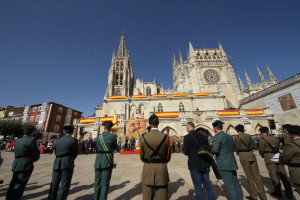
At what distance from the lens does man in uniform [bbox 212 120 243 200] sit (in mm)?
3146

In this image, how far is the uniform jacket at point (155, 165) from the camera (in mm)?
2387

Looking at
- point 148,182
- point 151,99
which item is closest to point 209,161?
point 148,182

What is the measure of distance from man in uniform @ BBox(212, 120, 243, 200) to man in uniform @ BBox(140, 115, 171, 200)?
1651 mm

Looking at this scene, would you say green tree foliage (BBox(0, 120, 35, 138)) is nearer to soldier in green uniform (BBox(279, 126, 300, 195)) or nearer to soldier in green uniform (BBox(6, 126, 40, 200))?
soldier in green uniform (BBox(6, 126, 40, 200))

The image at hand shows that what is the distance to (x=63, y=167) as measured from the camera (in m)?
3.27

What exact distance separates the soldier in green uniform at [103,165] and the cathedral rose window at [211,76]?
139 ft

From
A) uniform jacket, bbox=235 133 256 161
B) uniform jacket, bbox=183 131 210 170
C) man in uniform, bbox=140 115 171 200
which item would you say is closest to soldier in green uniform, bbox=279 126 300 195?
uniform jacket, bbox=235 133 256 161

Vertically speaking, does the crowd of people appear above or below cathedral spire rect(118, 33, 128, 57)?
below

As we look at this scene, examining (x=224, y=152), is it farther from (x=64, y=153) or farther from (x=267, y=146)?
(x=64, y=153)

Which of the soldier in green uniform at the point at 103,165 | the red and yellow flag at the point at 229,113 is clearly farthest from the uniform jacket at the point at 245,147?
the red and yellow flag at the point at 229,113

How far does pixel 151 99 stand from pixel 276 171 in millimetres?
24702

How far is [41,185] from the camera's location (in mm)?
4980

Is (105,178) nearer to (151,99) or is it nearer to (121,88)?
(151,99)

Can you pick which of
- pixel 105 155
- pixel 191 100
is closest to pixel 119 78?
pixel 191 100
